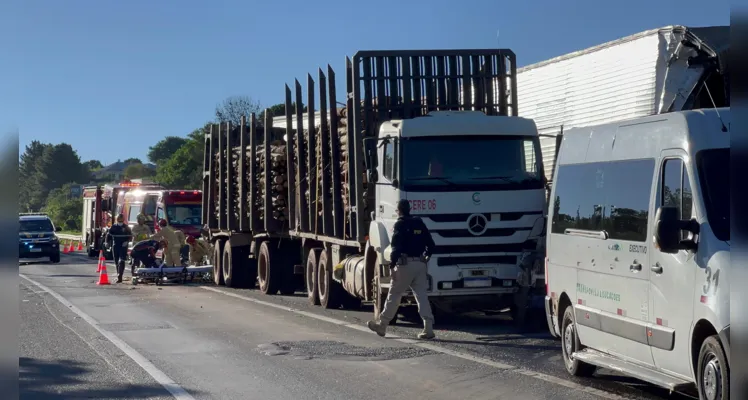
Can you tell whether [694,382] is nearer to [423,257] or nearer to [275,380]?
[275,380]

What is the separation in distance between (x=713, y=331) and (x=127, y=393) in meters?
5.35

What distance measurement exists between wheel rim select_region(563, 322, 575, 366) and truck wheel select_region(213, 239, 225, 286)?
16.3 metres

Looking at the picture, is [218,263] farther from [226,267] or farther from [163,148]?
[163,148]

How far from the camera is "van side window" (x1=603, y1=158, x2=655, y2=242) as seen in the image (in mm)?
8727

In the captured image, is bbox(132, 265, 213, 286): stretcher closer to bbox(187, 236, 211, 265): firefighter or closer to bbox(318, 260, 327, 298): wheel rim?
bbox(187, 236, 211, 265): firefighter

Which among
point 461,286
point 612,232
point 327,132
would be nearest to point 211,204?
point 327,132

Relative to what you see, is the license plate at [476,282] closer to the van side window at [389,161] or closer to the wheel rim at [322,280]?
the van side window at [389,161]

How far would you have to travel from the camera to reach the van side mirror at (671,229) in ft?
24.5

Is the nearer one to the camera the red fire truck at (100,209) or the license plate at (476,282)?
the license plate at (476,282)

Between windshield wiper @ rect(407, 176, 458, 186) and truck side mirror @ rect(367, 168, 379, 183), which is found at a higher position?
truck side mirror @ rect(367, 168, 379, 183)

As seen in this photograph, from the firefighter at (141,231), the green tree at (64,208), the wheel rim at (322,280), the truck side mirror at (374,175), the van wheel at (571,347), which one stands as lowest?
the van wheel at (571,347)

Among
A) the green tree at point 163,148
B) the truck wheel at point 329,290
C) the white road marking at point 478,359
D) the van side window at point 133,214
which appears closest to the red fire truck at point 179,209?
the van side window at point 133,214

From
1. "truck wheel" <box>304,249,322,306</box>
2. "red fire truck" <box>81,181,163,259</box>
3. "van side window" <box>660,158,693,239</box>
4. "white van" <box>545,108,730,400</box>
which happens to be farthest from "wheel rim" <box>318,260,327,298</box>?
"red fire truck" <box>81,181,163,259</box>

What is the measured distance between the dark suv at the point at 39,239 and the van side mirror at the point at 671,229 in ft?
113
